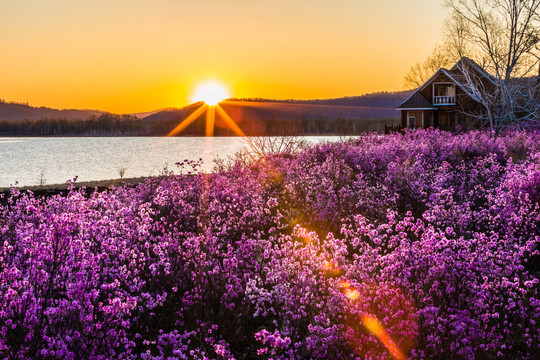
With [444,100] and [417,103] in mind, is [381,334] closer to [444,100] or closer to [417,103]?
[417,103]

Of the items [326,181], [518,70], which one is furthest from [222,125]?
[326,181]

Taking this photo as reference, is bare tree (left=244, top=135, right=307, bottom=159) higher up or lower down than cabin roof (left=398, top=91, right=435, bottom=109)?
lower down

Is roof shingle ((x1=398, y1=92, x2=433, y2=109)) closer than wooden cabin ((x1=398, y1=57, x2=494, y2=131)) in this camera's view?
No

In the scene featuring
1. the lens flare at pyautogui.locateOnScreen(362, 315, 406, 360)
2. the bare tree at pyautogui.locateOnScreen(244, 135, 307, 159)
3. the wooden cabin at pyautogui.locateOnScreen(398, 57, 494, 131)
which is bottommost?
the lens flare at pyautogui.locateOnScreen(362, 315, 406, 360)

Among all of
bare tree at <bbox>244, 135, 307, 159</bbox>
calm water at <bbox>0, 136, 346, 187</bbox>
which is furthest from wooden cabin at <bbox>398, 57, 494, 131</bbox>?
bare tree at <bbox>244, 135, 307, 159</bbox>

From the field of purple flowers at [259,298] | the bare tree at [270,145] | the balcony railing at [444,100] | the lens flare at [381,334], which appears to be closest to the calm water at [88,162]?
the bare tree at [270,145]

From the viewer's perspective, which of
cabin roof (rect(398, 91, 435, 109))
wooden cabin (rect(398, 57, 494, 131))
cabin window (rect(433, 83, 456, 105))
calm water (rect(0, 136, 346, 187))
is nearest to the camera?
calm water (rect(0, 136, 346, 187))

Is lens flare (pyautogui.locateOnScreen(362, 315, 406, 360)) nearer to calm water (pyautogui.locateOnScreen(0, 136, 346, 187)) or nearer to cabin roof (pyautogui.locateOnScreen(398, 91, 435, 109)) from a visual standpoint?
calm water (pyautogui.locateOnScreen(0, 136, 346, 187))

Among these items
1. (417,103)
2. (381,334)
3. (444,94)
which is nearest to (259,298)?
(381,334)

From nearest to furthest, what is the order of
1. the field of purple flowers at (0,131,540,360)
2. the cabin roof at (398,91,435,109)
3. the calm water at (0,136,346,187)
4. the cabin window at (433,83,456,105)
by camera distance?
the field of purple flowers at (0,131,540,360), the calm water at (0,136,346,187), the cabin window at (433,83,456,105), the cabin roof at (398,91,435,109)

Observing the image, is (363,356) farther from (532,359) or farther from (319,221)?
(319,221)

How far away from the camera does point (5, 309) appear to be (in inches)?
156

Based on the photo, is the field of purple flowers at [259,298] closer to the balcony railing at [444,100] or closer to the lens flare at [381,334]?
the lens flare at [381,334]

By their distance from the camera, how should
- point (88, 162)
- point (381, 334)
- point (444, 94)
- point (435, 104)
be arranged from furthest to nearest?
point (88, 162)
point (444, 94)
point (435, 104)
point (381, 334)
